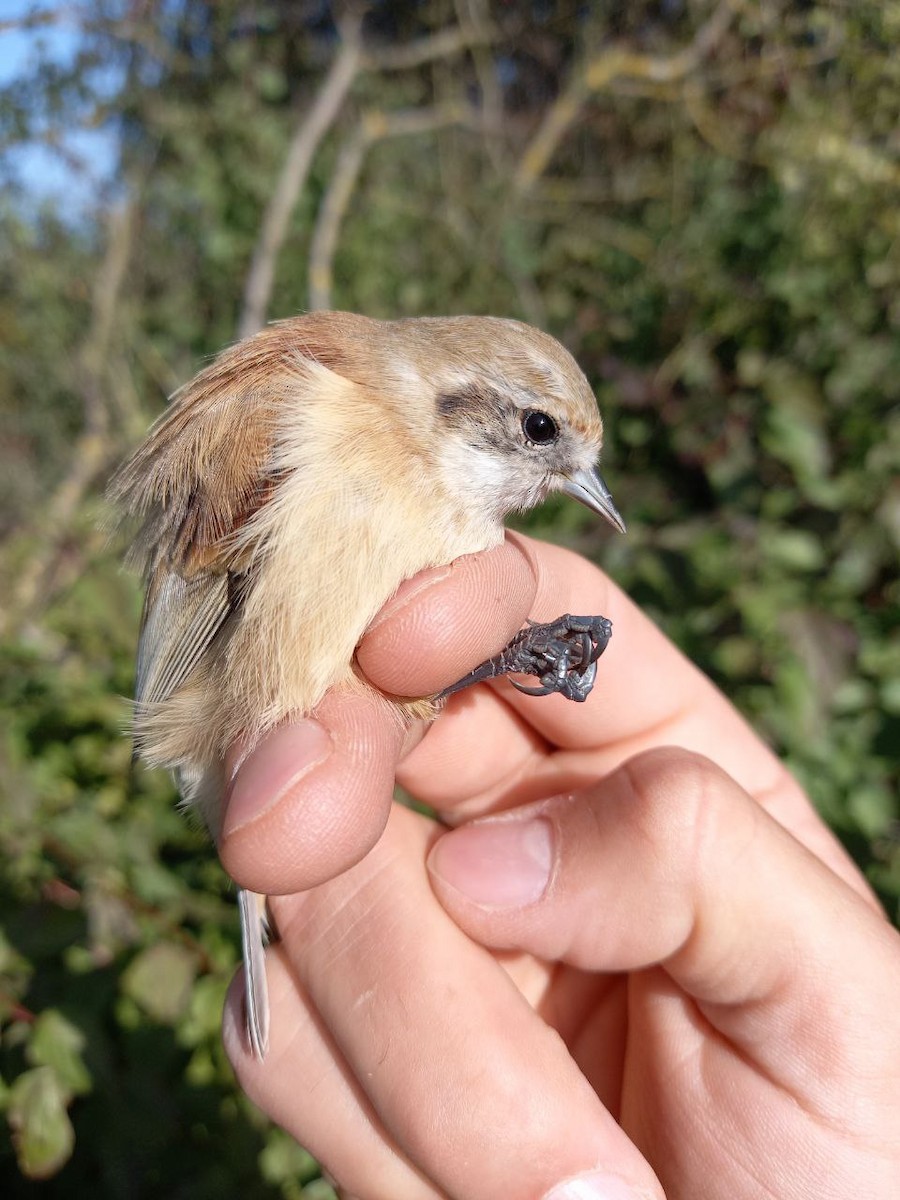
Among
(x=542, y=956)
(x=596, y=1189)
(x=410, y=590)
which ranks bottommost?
(x=596, y=1189)

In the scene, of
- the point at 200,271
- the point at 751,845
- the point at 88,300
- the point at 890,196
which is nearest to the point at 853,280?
the point at 890,196

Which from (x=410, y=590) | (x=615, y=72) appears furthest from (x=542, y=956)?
(x=615, y=72)

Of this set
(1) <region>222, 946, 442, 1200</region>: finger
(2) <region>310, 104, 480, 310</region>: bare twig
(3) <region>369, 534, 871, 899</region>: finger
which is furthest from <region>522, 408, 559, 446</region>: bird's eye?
(2) <region>310, 104, 480, 310</region>: bare twig

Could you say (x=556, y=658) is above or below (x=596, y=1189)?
above

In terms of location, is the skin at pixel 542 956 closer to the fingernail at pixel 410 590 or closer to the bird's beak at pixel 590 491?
the fingernail at pixel 410 590

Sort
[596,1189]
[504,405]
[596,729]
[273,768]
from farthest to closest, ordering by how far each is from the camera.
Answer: [596,729] < [504,405] < [273,768] < [596,1189]

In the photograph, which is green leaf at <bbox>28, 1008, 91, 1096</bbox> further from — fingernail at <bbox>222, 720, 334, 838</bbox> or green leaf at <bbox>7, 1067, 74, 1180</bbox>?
fingernail at <bbox>222, 720, 334, 838</bbox>

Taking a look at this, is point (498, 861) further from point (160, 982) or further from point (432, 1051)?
point (160, 982)
